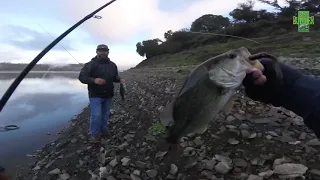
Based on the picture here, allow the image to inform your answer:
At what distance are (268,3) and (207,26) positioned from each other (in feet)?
48.9

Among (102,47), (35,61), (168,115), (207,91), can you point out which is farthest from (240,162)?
(102,47)

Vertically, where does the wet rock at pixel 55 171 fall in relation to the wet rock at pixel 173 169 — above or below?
below

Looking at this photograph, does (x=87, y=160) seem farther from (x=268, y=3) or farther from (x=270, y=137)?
(x=268, y=3)

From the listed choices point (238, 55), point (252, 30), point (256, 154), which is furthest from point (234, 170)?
point (252, 30)

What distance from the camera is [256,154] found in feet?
18.9

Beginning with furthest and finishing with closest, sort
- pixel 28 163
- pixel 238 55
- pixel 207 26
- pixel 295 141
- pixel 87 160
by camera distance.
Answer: pixel 207 26 < pixel 28 163 < pixel 87 160 < pixel 295 141 < pixel 238 55

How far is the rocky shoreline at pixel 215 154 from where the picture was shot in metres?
5.38

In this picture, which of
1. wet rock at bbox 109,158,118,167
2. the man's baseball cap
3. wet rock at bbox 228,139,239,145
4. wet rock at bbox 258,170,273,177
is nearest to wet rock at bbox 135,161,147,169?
wet rock at bbox 109,158,118,167

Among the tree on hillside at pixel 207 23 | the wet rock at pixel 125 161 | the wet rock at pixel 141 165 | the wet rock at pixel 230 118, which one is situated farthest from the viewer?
the tree on hillside at pixel 207 23

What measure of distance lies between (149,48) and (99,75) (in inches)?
2564

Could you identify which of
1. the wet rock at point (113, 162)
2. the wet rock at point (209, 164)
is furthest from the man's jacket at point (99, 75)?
the wet rock at point (209, 164)

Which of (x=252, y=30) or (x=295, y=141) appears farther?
(x=252, y=30)

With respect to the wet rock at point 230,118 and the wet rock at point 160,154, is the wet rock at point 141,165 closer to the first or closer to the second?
the wet rock at point 160,154

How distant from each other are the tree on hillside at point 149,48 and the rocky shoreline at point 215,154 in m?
62.7
